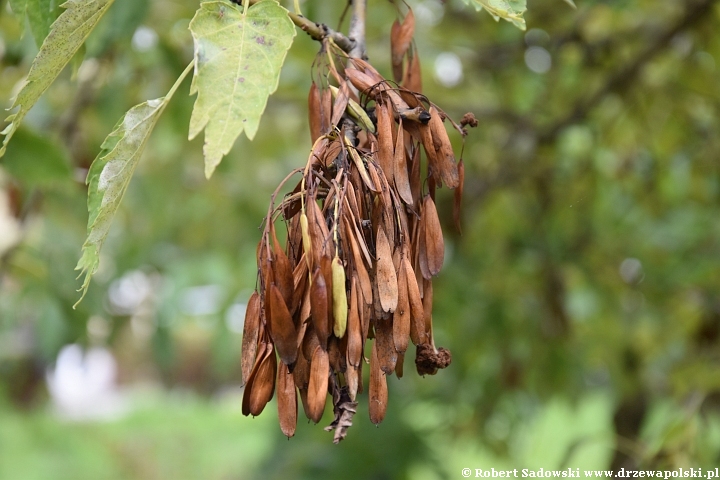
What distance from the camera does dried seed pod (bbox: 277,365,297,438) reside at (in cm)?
51

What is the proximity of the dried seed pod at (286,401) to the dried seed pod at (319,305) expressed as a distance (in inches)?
1.9

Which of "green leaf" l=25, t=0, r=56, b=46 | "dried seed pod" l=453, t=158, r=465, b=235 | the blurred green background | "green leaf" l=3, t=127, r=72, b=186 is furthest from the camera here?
the blurred green background

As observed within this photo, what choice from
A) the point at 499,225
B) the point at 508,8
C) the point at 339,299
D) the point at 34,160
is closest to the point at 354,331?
the point at 339,299

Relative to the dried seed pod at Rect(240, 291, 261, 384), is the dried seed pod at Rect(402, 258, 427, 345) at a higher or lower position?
higher

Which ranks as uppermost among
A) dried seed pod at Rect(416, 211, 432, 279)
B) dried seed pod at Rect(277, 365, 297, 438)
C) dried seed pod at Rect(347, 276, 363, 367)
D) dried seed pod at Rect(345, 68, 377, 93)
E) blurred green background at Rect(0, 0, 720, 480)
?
dried seed pod at Rect(345, 68, 377, 93)

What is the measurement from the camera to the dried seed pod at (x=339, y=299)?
0.48 m

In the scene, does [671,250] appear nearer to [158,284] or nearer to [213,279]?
[213,279]

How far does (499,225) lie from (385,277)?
66.8 inches

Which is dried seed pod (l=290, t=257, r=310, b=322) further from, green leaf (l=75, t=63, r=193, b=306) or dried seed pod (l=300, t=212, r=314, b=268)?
green leaf (l=75, t=63, r=193, b=306)

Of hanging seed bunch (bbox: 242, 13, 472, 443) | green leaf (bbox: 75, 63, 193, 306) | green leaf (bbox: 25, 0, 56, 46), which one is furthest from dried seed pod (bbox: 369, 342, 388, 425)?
green leaf (bbox: 25, 0, 56, 46)

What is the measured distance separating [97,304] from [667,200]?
146 centimetres

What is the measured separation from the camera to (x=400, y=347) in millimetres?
505

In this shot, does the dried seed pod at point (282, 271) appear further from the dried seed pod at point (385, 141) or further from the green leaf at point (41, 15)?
the green leaf at point (41, 15)

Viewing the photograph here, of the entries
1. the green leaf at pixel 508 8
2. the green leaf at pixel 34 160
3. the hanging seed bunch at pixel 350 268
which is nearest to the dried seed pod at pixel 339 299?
the hanging seed bunch at pixel 350 268
